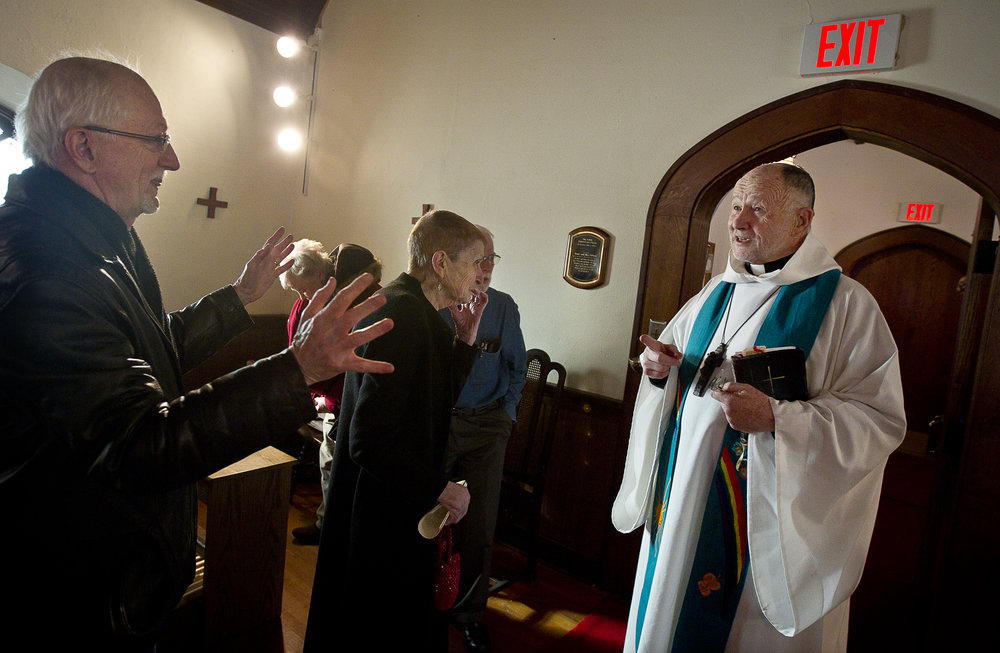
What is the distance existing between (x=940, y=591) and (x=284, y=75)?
220 inches

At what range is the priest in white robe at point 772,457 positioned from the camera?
1.61m

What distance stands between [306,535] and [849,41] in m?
Result: 3.67

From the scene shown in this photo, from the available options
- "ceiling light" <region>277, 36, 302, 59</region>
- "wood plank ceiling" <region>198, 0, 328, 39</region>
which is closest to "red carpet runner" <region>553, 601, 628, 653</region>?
"ceiling light" <region>277, 36, 302, 59</region>

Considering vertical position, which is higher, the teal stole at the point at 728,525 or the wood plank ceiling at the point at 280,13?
the wood plank ceiling at the point at 280,13

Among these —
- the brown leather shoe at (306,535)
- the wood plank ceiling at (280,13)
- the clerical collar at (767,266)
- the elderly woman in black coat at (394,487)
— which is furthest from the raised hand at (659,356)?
the wood plank ceiling at (280,13)

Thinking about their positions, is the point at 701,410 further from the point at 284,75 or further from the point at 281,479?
the point at 284,75

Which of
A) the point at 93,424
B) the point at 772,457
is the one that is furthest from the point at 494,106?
the point at 93,424

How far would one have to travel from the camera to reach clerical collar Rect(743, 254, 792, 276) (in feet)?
6.19

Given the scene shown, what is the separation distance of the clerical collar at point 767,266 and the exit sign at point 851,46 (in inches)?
47.3

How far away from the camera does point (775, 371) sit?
1638mm

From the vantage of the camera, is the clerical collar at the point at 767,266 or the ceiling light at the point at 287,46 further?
the ceiling light at the point at 287,46

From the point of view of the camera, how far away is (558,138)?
3.52 meters

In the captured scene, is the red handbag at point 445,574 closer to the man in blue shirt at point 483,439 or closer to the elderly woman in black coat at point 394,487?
the elderly woman in black coat at point 394,487

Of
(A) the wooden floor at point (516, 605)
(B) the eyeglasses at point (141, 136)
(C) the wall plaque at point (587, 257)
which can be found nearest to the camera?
(B) the eyeglasses at point (141, 136)
